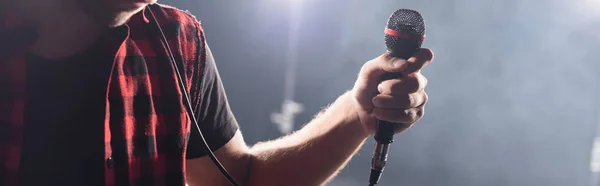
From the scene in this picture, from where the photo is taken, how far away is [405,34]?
748 millimetres

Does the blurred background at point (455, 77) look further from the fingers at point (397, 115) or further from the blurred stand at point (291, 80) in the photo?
the fingers at point (397, 115)

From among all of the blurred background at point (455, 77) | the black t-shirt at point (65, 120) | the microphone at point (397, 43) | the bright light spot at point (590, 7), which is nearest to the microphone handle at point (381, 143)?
the microphone at point (397, 43)

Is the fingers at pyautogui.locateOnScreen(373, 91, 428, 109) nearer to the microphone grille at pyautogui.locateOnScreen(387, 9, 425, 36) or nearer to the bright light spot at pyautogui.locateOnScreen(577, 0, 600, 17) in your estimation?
the microphone grille at pyautogui.locateOnScreen(387, 9, 425, 36)

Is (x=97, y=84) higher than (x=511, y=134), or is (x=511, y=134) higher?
(x=97, y=84)

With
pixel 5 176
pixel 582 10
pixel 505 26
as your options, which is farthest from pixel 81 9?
pixel 582 10

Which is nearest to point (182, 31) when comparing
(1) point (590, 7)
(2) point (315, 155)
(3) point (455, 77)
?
(2) point (315, 155)

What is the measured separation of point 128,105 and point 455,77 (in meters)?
2.50

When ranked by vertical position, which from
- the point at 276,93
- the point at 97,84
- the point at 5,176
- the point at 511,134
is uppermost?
the point at 97,84

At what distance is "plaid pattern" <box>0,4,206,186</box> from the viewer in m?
0.58

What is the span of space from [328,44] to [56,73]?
7.57 feet

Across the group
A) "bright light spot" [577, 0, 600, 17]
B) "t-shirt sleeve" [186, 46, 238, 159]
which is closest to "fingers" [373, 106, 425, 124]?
"t-shirt sleeve" [186, 46, 238, 159]

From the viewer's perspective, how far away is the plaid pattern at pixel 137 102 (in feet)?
1.91

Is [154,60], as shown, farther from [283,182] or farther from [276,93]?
[276,93]

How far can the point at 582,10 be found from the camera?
9.11 feet
